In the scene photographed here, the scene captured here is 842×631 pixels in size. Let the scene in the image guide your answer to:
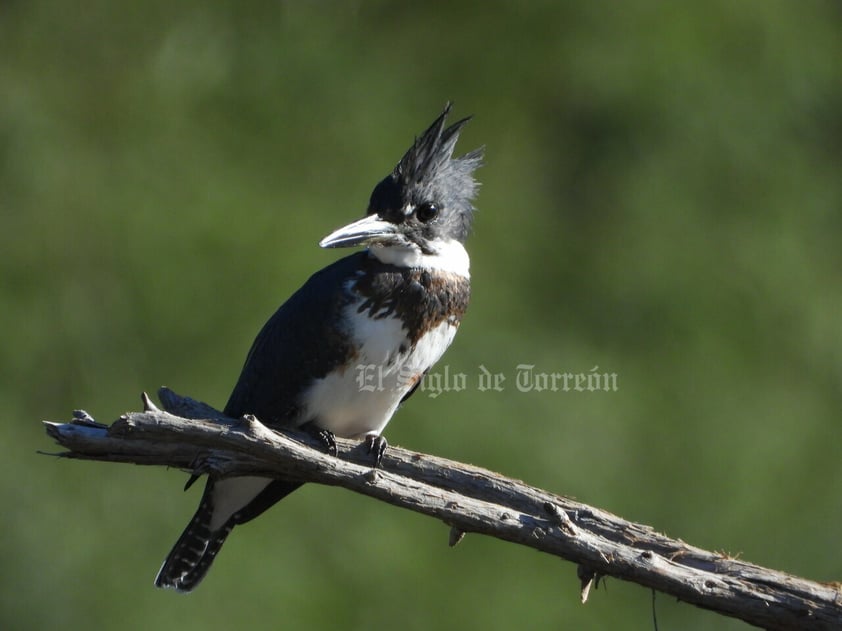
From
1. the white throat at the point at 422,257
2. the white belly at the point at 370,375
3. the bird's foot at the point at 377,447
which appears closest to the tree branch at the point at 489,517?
the bird's foot at the point at 377,447

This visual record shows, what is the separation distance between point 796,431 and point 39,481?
3.47m

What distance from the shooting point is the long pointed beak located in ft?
8.86

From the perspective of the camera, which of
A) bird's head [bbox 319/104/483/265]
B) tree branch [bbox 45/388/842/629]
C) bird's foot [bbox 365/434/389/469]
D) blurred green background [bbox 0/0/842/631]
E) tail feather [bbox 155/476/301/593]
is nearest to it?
tree branch [bbox 45/388/842/629]

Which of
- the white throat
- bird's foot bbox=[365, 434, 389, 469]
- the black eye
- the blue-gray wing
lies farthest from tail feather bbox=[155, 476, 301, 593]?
the black eye

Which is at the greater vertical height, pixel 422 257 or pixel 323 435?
pixel 422 257

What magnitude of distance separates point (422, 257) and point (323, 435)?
50 centimetres

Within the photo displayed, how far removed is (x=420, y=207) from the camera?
2908mm

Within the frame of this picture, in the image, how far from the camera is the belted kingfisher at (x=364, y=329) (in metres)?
2.71

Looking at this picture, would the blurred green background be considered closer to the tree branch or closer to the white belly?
the white belly

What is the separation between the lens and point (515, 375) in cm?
505

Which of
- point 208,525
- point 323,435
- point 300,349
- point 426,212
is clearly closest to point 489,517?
point 323,435

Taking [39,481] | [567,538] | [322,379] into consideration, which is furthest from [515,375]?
[567,538]

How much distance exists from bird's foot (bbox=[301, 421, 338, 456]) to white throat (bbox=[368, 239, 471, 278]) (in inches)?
16.8

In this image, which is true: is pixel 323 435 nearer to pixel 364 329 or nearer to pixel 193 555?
pixel 364 329
